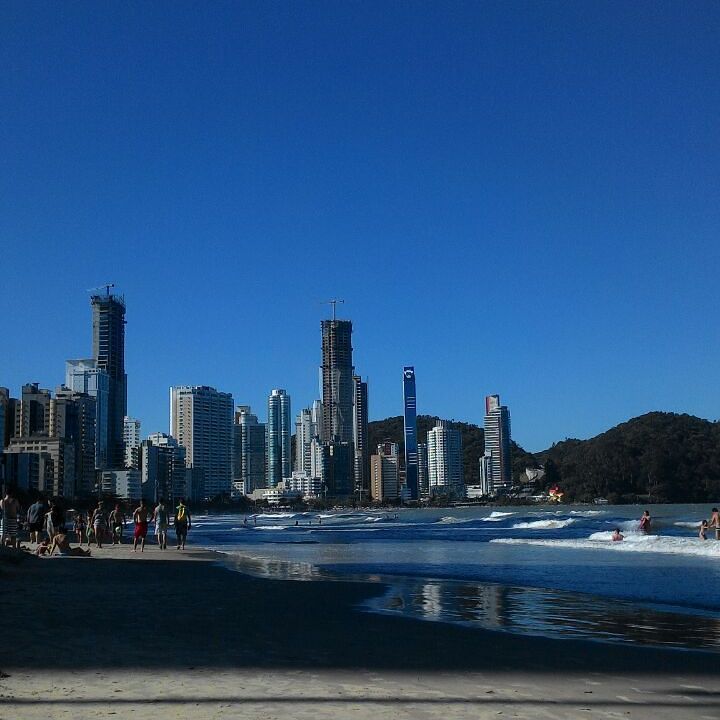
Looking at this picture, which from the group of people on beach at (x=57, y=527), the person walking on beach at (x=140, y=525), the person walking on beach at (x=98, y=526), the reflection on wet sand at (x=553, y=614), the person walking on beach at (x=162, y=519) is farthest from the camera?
the person walking on beach at (x=98, y=526)

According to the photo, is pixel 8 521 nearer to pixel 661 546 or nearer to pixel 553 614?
pixel 553 614

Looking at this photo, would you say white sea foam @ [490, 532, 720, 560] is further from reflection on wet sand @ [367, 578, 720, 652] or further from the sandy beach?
the sandy beach

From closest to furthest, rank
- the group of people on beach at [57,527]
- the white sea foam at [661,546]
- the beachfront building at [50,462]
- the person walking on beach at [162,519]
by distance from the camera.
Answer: the group of people on beach at [57,527] < the person walking on beach at [162,519] < the white sea foam at [661,546] < the beachfront building at [50,462]

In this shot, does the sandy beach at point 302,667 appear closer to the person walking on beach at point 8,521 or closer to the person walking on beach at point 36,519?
the person walking on beach at point 8,521

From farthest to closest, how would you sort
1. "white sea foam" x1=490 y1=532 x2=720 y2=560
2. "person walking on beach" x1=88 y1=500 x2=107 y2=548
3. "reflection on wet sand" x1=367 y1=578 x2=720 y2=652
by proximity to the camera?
"person walking on beach" x1=88 y1=500 x2=107 y2=548
"white sea foam" x1=490 y1=532 x2=720 y2=560
"reflection on wet sand" x1=367 y1=578 x2=720 y2=652

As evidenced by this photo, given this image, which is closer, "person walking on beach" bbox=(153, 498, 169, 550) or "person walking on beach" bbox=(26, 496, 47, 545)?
"person walking on beach" bbox=(26, 496, 47, 545)

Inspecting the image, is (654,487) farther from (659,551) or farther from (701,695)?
(701,695)

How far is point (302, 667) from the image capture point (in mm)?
8258

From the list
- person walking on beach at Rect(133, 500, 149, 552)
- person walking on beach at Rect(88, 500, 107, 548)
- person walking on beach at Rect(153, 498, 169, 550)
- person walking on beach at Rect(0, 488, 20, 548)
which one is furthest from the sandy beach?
person walking on beach at Rect(88, 500, 107, 548)

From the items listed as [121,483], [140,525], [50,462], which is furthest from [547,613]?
[121,483]

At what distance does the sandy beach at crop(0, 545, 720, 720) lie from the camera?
21.6 feet

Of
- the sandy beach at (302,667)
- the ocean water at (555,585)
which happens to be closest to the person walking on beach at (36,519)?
the ocean water at (555,585)

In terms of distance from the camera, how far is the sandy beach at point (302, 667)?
21.6 feet

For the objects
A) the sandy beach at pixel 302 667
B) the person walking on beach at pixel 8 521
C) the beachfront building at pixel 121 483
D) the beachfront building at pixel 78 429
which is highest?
the beachfront building at pixel 78 429
